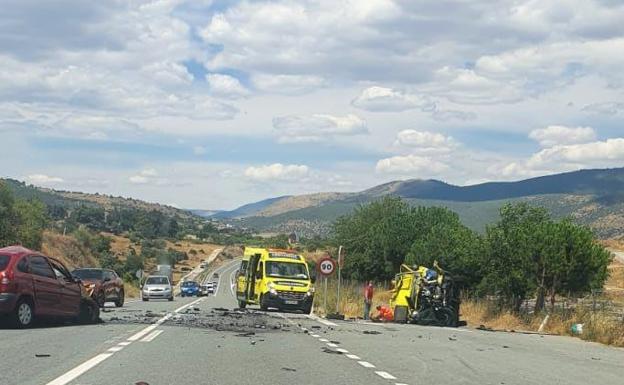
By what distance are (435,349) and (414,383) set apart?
5.60 metres

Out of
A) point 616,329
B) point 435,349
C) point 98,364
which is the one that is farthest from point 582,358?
point 98,364

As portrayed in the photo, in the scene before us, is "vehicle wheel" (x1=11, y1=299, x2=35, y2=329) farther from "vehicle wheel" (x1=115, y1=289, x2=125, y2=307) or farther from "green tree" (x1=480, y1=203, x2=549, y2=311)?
"green tree" (x1=480, y1=203, x2=549, y2=311)

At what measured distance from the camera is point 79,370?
1174 centimetres

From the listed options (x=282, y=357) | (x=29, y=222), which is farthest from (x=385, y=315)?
(x=29, y=222)

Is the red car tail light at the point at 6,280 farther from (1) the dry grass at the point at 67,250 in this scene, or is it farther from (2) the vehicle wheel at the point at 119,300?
A: (1) the dry grass at the point at 67,250

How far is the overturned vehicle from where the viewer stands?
86.3 feet

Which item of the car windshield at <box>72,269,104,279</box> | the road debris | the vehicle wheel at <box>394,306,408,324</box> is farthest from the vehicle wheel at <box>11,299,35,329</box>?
the car windshield at <box>72,269,104,279</box>

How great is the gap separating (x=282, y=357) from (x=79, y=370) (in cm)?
368

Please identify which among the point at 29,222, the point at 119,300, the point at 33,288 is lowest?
the point at 119,300

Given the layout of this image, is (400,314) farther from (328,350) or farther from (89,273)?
(89,273)

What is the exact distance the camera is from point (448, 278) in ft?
85.9

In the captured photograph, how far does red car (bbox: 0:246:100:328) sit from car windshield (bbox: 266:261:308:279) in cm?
1242

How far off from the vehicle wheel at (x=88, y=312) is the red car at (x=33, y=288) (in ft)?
1.20

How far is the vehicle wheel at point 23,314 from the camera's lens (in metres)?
17.8
